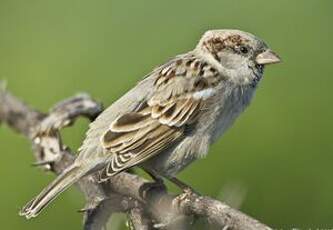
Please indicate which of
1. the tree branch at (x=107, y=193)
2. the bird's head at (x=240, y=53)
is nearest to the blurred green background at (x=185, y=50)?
the tree branch at (x=107, y=193)

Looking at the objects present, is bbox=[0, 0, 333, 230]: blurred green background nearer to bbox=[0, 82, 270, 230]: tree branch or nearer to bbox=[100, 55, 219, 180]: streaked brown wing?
bbox=[0, 82, 270, 230]: tree branch

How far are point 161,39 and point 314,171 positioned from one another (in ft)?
4.99

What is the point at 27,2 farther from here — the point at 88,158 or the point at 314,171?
the point at 88,158

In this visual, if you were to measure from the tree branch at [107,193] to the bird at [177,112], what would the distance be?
7cm

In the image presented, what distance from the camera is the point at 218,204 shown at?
362 cm

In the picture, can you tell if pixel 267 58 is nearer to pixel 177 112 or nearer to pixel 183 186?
pixel 177 112

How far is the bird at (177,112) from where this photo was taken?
4223mm

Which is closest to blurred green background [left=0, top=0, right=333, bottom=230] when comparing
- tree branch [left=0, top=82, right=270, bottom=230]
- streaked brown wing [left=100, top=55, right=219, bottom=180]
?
tree branch [left=0, top=82, right=270, bottom=230]

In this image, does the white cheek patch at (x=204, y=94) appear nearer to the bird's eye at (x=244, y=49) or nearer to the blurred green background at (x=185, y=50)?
the bird's eye at (x=244, y=49)

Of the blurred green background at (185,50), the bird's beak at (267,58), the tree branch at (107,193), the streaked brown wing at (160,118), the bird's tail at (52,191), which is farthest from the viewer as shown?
the blurred green background at (185,50)

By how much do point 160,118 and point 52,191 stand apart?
0.45 meters

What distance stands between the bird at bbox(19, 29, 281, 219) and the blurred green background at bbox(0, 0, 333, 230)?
0.58ft

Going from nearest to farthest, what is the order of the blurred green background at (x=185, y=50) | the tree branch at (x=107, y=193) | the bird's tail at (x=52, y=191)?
1. the tree branch at (x=107, y=193)
2. the bird's tail at (x=52, y=191)
3. the blurred green background at (x=185, y=50)

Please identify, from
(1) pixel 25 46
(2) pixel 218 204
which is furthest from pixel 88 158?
(1) pixel 25 46
